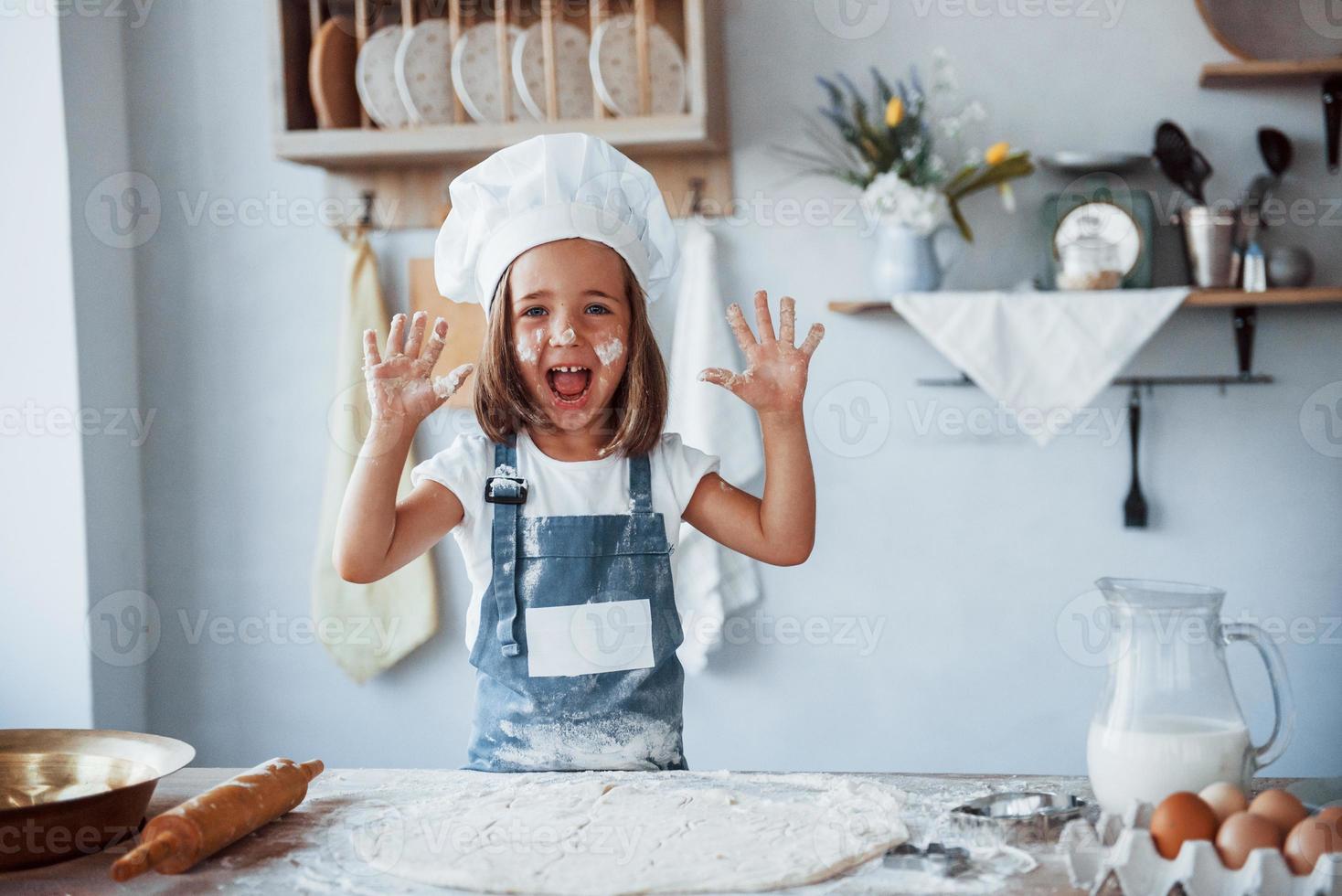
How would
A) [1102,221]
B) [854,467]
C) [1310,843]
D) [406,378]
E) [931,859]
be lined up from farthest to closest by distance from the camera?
1. [854,467]
2. [1102,221]
3. [406,378]
4. [931,859]
5. [1310,843]

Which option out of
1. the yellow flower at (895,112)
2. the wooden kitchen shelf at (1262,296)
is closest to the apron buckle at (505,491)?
the yellow flower at (895,112)

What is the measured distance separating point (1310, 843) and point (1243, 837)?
0.04m

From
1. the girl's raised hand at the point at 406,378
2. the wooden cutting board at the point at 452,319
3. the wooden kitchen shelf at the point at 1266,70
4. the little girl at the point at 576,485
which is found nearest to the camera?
the girl's raised hand at the point at 406,378

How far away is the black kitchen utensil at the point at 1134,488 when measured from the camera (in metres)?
2.10

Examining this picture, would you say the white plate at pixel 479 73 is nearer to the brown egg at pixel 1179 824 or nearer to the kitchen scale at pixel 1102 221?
the kitchen scale at pixel 1102 221

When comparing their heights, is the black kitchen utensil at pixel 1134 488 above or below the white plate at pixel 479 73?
below

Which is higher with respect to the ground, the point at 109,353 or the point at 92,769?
the point at 109,353

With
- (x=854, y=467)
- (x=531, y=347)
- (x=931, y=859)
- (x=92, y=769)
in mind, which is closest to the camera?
(x=931, y=859)

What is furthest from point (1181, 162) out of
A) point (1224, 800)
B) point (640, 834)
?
point (640, 834)

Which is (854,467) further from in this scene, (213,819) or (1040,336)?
(213,819)

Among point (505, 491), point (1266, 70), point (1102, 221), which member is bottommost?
point (505, 491)

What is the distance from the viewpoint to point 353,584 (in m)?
2.24

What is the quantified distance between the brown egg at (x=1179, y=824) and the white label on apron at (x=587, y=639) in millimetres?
575

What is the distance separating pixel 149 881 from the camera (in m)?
0.80
